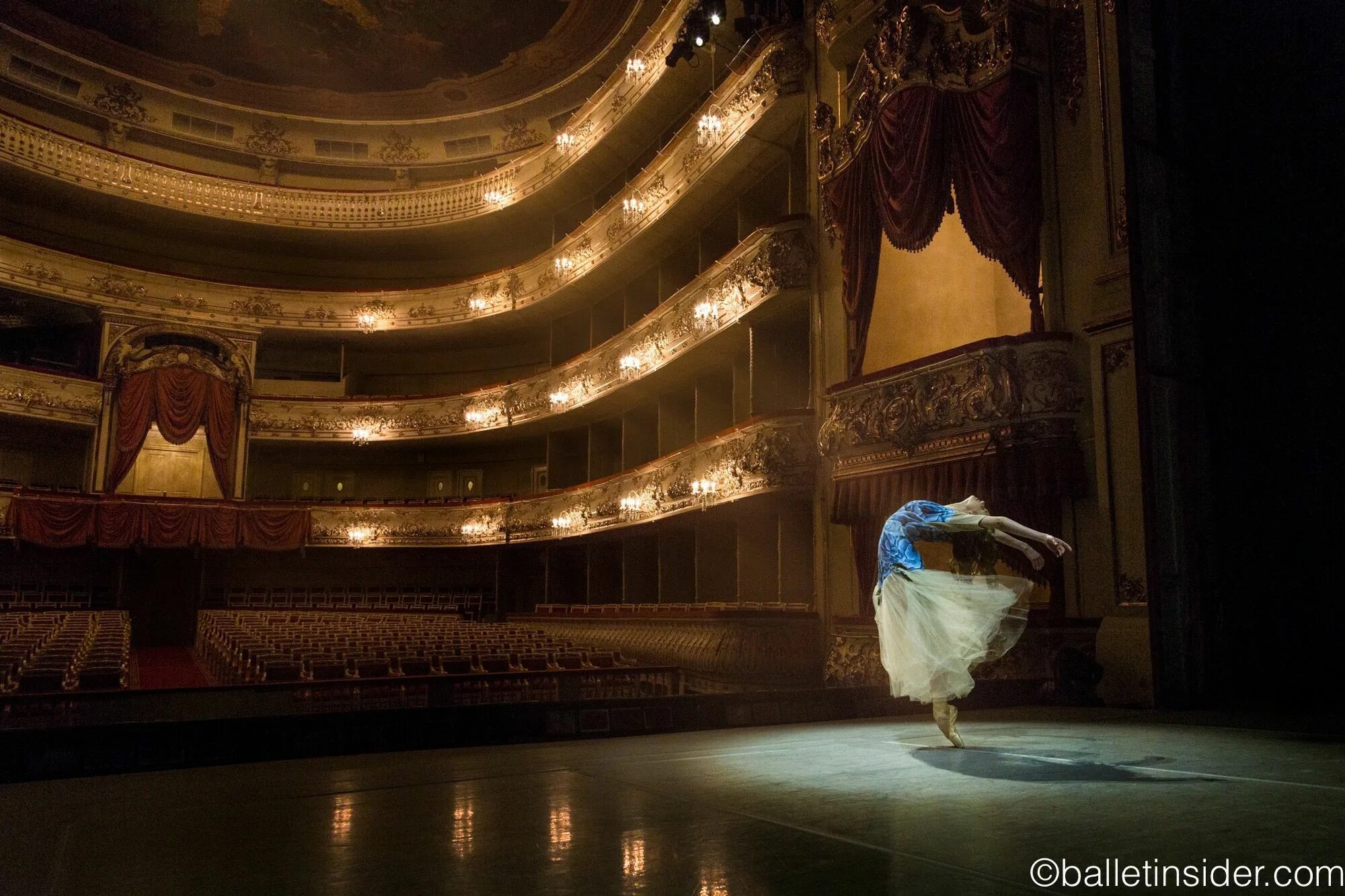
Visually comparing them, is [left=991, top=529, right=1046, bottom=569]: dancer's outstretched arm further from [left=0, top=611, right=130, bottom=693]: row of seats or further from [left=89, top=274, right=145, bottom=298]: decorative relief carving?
[left=89, top=274, right=145, bottom=298]: decorative relief carving

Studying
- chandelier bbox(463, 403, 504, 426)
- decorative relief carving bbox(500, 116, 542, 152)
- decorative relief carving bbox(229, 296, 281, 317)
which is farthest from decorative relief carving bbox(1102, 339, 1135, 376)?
decorative relief carving bbox(229, 296, 281, 317)

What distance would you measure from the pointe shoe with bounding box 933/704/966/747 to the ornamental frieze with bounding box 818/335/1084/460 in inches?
183

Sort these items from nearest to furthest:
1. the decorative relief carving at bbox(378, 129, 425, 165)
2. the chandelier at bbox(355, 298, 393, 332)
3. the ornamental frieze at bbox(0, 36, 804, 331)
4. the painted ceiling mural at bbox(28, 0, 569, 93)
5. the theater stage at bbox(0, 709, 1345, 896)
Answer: the theater stage at bbox(0, 709, 1345, 896) → the ornamental frieze at bbox(0, 36, 804, 331) → the painted ceiling mural at bbox(28, 0, 569, 93) → the chandelier at bbox(355, 298, 393, 332) → the decorative relief carving at bbox(378, 129, 425, 165)

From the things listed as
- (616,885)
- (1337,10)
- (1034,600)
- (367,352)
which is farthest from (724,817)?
(367,352)

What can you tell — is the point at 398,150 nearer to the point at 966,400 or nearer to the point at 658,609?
the point at 658,609

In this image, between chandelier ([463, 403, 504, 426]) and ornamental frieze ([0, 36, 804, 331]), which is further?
chandelier ([463, 403, 504, 426])

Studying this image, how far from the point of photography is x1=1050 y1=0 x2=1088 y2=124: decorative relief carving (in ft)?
31.7

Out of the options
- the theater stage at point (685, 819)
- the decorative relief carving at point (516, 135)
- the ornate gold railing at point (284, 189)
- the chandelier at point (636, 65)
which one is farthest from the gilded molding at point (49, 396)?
the theater stage at point (685, 819)

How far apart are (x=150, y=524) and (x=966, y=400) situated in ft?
72.4

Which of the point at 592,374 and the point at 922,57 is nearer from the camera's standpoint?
the point at 922,57

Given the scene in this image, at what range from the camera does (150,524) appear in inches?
944

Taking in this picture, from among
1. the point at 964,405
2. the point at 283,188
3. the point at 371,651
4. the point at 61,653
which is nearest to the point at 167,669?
the point at 61,653

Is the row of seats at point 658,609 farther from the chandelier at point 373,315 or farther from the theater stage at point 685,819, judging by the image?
the chandelier at point 373,315

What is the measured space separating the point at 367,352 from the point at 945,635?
28794mm
